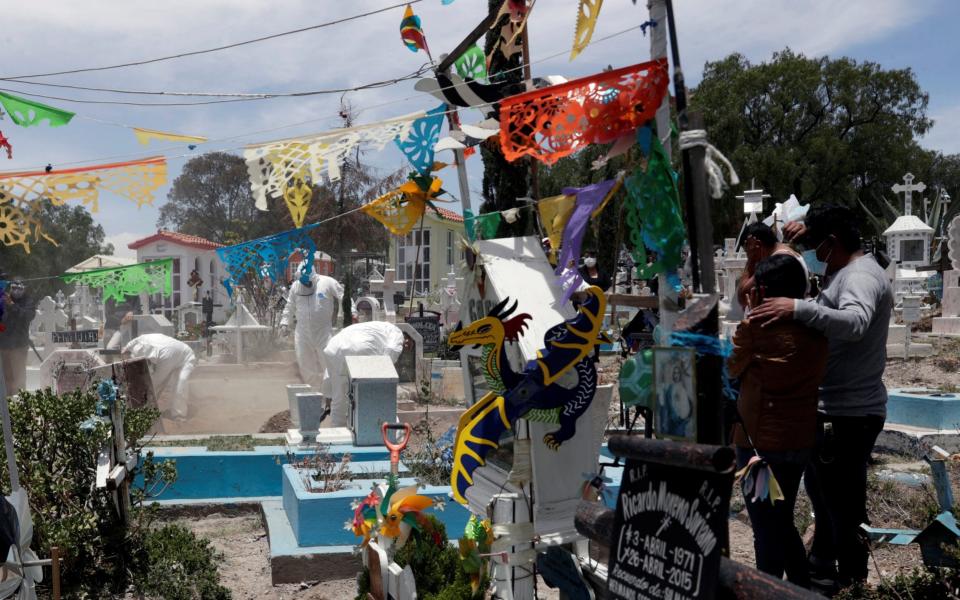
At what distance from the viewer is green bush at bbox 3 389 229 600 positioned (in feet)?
14.9

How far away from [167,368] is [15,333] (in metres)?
3.53

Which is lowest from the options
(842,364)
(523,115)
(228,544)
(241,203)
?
(228,544)

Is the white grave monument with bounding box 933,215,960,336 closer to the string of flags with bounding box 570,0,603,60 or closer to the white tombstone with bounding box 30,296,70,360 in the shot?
the string of flags with bounding box 570,0,603,60

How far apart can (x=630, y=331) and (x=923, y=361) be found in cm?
802

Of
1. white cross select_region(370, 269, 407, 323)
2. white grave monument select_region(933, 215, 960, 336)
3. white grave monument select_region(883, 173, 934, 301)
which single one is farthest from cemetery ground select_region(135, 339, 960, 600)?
white grave monument select_region(883, 173, 934, 301)

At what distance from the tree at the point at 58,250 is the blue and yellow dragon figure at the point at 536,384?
30203 mm

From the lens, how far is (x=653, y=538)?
7.77 feet

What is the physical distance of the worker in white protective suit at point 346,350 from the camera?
10016 millimetres

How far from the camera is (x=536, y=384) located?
3.64 meters

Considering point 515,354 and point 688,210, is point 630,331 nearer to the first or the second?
point 515,354

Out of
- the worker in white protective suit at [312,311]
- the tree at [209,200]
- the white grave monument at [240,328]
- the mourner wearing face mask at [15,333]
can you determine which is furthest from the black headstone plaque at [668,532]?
the tree at [209,200]

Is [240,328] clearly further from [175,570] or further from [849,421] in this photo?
[849,421]

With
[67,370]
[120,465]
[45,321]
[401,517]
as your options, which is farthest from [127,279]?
[45,321]

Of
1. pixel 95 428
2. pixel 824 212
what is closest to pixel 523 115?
pixel 824 212
